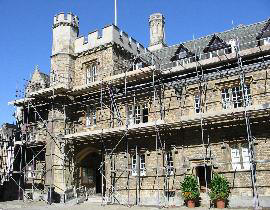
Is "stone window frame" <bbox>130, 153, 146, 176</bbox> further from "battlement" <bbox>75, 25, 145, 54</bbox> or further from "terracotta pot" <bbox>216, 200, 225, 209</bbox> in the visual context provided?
"battlement" <bbox>75, 25, 145, 54</bbox>

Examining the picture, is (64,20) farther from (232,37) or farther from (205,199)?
(205,199)

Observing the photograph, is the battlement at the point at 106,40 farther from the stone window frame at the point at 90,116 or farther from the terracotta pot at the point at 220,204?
the terracotta pot at the point at 220,204

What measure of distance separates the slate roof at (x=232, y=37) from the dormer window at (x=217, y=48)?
77 cm

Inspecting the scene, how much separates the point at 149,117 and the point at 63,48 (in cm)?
878

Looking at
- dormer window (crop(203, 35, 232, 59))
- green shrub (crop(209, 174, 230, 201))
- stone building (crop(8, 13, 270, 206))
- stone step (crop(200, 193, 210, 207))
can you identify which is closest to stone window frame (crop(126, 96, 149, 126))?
stone building (crop(8, 13, 270, 206))

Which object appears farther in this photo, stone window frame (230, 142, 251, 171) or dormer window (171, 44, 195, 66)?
dormer window (171, 44, 195, 66)

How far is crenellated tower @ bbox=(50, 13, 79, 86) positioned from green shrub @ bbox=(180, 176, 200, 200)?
11405mm

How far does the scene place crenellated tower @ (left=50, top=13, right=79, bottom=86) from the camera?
23641 mm

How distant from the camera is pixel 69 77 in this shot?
23812 mm

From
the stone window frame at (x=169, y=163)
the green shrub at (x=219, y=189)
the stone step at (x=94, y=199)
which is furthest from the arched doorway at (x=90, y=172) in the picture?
the green shrub at (x=219, y=189)

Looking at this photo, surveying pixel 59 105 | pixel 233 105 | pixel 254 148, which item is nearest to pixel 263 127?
pixel 254 148

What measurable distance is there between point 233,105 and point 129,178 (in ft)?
24.7

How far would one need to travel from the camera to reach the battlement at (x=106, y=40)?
2317 cm

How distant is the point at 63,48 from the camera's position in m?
24.0
